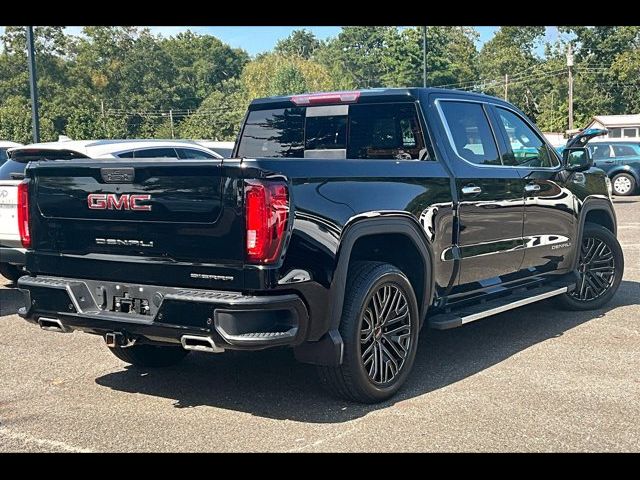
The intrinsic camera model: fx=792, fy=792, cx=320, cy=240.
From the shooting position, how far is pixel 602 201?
760cm

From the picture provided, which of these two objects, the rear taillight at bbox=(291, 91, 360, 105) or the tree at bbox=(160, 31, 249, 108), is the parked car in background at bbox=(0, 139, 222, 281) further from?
the tree at bbox=(160, 31, 249, 108)

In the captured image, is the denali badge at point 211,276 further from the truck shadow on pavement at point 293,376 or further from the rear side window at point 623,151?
the rear side window at point 623,151

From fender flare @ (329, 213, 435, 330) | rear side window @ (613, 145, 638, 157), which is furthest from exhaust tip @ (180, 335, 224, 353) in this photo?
rear side window @ (613, 145, 638, 157)

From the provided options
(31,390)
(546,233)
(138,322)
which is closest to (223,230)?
(138,322)

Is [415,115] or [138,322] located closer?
[138,322]

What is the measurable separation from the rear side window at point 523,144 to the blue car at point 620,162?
17.1m

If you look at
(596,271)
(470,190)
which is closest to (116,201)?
(470,190)

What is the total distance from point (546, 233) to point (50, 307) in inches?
158

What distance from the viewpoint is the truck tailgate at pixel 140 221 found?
411 cm

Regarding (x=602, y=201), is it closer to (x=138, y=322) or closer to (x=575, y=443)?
(x=575, y=443)

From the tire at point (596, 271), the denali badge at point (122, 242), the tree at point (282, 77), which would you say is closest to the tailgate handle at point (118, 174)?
the denali badge at point (122, 242)

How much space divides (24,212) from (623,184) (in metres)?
21.1

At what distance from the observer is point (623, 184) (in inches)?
907
